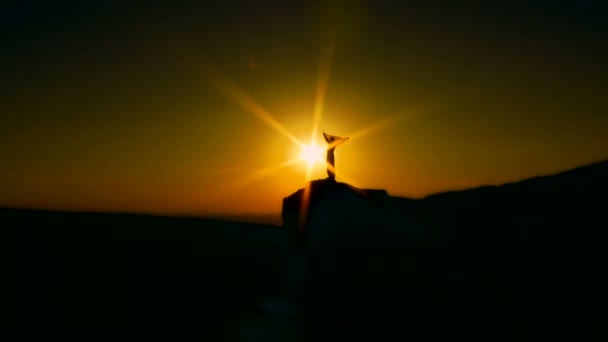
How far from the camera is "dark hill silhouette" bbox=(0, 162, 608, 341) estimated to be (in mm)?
7027

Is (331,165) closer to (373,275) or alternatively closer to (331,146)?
(331,146)

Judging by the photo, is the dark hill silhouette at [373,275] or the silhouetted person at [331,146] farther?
the silhouetted person at [331,146]

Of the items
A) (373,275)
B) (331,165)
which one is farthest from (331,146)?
(373,275)

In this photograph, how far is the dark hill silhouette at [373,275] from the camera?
23.1 feet

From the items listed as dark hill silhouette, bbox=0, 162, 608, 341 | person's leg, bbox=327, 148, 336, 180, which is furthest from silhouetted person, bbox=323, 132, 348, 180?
dark hill silhouette, bbox=0, 162, 608, 341

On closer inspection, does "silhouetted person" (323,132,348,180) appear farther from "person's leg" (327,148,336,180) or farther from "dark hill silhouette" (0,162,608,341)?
"dark hill silhouette" (0,162,608,341)

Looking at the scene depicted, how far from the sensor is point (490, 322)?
6977 millimetres

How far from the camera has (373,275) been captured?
772 cm

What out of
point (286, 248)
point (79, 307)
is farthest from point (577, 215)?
point (79, 307)

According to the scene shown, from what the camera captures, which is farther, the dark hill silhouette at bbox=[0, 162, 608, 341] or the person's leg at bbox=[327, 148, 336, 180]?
the person's leg at bbox=[327, 148, 336, 180]

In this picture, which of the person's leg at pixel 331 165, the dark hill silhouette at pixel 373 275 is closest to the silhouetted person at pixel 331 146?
the person's leg at pixel 331 165

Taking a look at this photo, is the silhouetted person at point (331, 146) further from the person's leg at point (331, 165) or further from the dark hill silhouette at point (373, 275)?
the dark hill silhouette at point (373, 275)

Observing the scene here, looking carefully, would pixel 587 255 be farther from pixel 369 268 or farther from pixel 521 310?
pixel 369 268

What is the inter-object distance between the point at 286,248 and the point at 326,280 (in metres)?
1.62
